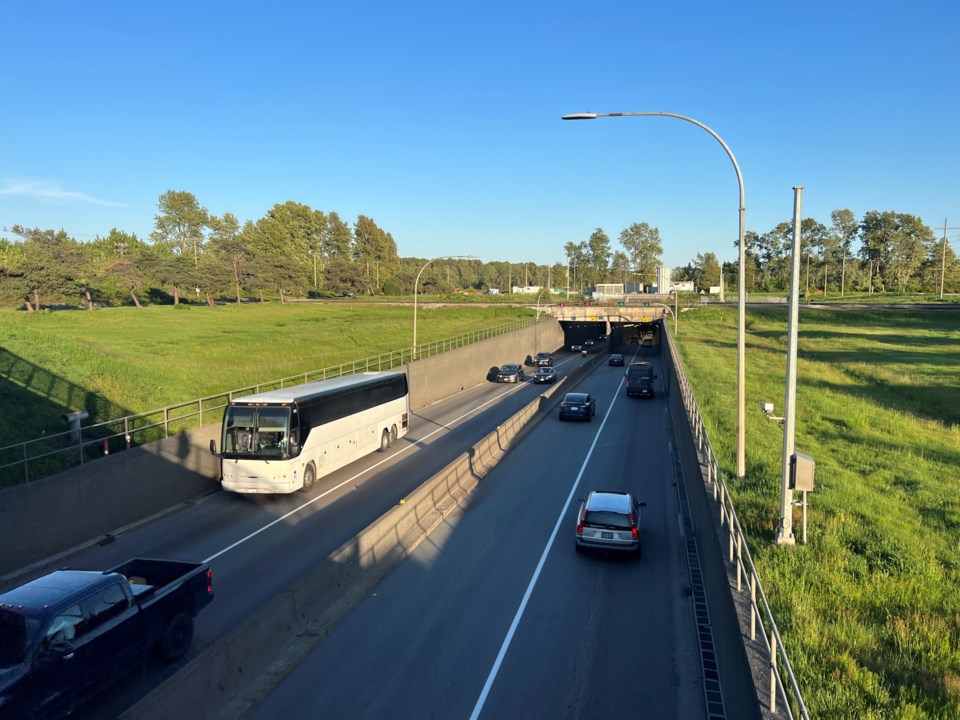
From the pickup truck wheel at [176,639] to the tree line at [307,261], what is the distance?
59.8m

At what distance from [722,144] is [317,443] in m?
14.8

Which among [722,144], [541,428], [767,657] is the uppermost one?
[722,144]

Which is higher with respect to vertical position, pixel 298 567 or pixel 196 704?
pixel 196 704

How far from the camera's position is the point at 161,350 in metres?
40.9

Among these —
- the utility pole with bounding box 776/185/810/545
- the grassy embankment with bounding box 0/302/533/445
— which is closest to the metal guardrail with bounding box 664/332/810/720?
the utility pole with bounding box 776/185/810/545

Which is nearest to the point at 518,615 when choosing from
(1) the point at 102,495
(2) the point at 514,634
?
(2) the point at 514,634

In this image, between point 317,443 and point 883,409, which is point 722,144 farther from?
point 883,409

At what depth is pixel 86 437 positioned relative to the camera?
19766mm

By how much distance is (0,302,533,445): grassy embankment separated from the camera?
22.6 metres

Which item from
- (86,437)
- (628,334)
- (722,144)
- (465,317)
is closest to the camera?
(722,144)

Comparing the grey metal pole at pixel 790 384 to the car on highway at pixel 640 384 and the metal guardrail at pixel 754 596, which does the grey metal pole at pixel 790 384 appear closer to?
the metal guardrail at pixel 754 596

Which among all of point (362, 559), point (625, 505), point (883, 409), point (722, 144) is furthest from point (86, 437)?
point (883, 409)

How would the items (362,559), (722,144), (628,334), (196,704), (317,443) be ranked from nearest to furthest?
(196,704) < (362,559) < (722,144) < (317,443) < (628,334)

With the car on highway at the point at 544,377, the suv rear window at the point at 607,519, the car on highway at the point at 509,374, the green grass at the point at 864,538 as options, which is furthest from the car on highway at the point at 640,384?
the suv rear window at the point at 607,519
